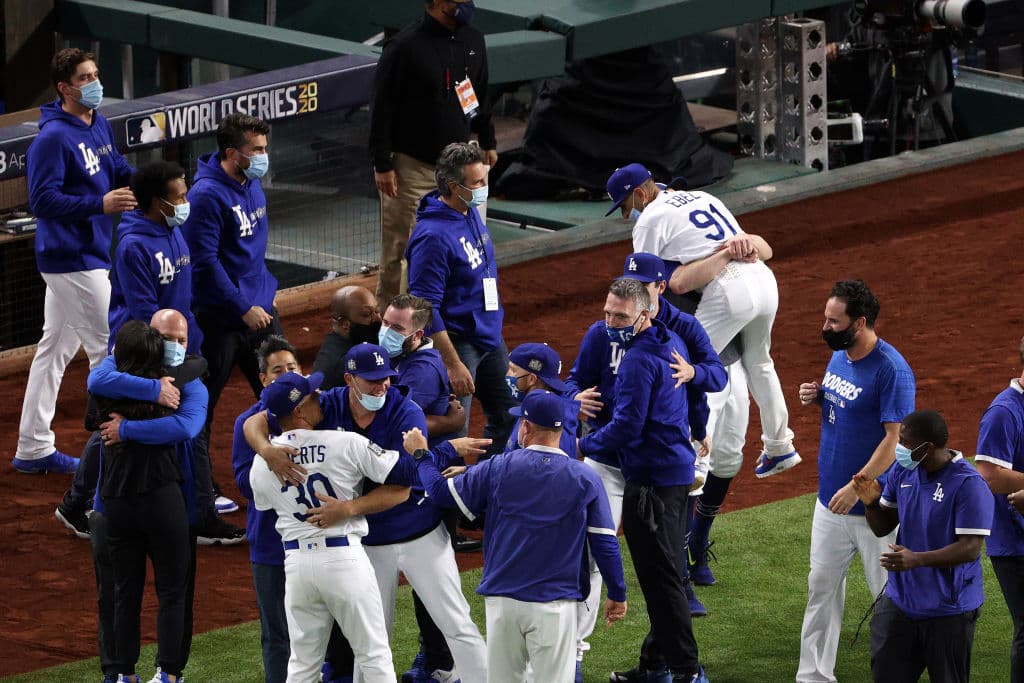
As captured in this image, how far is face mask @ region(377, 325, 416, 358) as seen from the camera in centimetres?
678

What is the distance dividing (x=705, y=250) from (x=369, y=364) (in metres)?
2.47

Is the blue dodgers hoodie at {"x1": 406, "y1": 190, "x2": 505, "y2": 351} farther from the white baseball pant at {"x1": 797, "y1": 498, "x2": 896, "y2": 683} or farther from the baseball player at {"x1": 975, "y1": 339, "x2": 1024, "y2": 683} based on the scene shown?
the baseball player at {"x1": 975, "y1": 339, "x2": 1024, "y2": 683}

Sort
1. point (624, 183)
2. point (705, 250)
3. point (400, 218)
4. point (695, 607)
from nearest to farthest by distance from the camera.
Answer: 1. point (695, 607)
2. point (624, 183)
3. point (705, 250)
4. point (400, 218)

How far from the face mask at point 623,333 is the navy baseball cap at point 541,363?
1.12ft

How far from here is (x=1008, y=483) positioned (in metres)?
6.05

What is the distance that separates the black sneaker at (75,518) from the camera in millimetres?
8242

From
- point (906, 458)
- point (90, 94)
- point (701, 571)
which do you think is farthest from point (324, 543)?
point (90, 94)

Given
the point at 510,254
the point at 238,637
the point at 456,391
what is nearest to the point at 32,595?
the point at 238,637

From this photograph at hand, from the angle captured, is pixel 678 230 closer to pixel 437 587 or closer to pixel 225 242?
pixel 225 242

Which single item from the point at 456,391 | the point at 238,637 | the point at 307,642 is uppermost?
the point at 456,391

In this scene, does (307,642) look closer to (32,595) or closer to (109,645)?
(109,645)

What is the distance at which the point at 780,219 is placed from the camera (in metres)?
14.0

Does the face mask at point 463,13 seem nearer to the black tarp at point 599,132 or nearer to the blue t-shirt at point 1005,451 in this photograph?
the blue t-shirt at point 1005,451

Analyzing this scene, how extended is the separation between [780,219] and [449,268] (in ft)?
22.0
